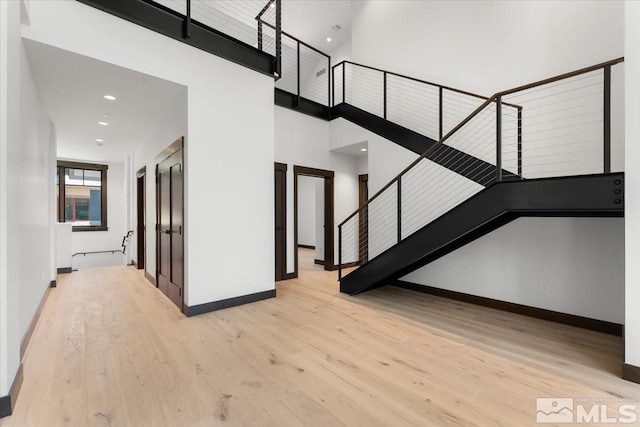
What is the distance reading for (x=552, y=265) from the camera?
3.75m

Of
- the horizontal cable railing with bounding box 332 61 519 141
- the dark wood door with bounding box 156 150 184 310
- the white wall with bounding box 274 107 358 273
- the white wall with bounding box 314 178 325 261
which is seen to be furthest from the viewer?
the white wall with bounding box 314 178 325 261

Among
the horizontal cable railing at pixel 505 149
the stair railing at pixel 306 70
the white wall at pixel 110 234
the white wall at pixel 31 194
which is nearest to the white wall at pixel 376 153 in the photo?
the horizontal cable railing at pixel 505 149

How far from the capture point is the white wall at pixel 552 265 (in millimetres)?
3348

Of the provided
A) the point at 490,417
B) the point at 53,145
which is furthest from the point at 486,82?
the point at 53,145

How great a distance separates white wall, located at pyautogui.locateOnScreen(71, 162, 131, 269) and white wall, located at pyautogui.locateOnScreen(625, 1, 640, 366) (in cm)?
1040

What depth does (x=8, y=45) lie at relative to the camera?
6.64ft

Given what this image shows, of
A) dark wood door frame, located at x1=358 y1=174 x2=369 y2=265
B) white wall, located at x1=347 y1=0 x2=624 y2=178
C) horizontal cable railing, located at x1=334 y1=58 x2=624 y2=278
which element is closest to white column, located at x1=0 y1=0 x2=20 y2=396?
horizontal cable railing, located at x1=334 y1=58 x2=624 y2=278

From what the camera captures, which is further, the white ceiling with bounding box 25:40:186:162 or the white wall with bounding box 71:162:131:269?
the white wall with bounding box 71:162:131:269

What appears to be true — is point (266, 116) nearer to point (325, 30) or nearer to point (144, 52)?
point (144, 52)

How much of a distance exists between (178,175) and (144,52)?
1.52 metres

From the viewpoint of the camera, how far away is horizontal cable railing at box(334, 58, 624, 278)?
3.61 metres

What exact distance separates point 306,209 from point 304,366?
940cm

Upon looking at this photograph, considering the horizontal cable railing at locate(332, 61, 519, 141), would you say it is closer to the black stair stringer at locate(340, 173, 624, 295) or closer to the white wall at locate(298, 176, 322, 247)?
the black stair stringer at locate(340, 173, 624, 295)

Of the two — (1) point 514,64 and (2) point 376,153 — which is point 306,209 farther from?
(1) point 514,64
